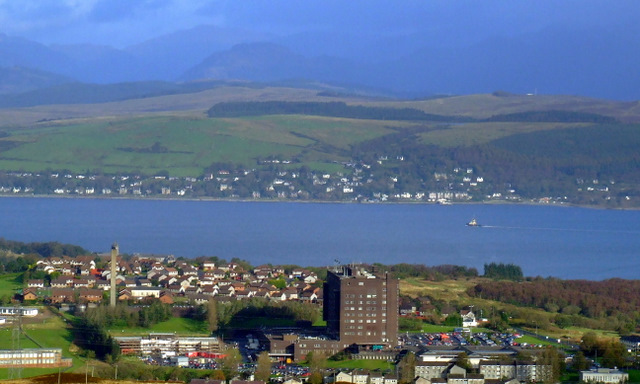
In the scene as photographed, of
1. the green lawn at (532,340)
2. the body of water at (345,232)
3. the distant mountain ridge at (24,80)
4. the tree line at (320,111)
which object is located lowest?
the green lawn at (532,340)

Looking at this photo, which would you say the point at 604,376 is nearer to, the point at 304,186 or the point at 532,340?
the point at 532,340

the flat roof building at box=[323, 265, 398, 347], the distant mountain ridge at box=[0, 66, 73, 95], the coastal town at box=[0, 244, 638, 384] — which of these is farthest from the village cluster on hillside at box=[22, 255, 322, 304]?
the distant mountain ridge at box=[0, 66, 73, 95]

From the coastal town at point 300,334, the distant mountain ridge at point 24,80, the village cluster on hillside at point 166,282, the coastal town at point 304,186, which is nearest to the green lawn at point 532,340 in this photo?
the coastal town at point 300,334

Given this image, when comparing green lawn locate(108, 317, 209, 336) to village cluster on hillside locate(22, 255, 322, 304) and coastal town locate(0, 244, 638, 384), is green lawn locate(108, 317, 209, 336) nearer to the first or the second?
coastal town locate(0, 244, 638, 384)

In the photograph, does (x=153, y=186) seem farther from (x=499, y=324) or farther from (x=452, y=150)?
(x=499, y=324)

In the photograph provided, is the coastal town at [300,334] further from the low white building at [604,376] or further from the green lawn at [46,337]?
the green lawn at [46,337]

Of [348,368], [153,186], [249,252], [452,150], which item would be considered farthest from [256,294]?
[452,150]

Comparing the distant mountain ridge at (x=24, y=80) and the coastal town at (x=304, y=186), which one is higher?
the distant mountain ridge at (x=24, y=80)

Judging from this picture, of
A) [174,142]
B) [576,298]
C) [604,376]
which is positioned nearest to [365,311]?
[604,376]
